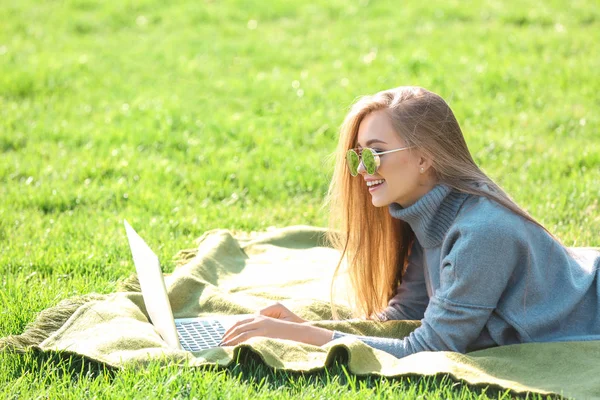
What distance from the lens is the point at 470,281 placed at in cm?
344

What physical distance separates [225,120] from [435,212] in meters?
4.40

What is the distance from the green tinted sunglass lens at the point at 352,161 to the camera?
380 centimetres

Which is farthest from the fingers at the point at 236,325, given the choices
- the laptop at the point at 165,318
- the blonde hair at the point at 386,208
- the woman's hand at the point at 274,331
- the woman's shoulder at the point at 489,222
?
the woman's shoulder at the point at 489,222

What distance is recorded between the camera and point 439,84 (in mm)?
8492

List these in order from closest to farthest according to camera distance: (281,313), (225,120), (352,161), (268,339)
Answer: (268,339) → (352,161) → (281,313) → (225,120)

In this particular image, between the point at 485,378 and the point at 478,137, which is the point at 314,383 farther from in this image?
the point at 478,137

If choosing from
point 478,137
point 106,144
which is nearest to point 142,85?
point 106,144

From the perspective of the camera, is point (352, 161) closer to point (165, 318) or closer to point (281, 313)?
point (281, 313)

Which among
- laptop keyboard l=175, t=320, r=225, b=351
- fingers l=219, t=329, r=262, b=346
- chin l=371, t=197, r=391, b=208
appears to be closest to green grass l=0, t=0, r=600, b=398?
fingers l=219, t=329, r=262, b=346

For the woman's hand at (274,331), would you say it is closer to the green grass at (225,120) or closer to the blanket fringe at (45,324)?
the green grass at (225,120)

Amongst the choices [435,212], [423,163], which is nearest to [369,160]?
[423,163]

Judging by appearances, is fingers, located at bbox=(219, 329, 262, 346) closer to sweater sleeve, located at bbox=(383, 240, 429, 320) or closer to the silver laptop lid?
the silver laptop lid

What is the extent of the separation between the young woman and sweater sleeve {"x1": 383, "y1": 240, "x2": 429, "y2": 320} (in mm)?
113

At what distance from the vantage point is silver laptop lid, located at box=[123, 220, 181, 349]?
11.9ft
